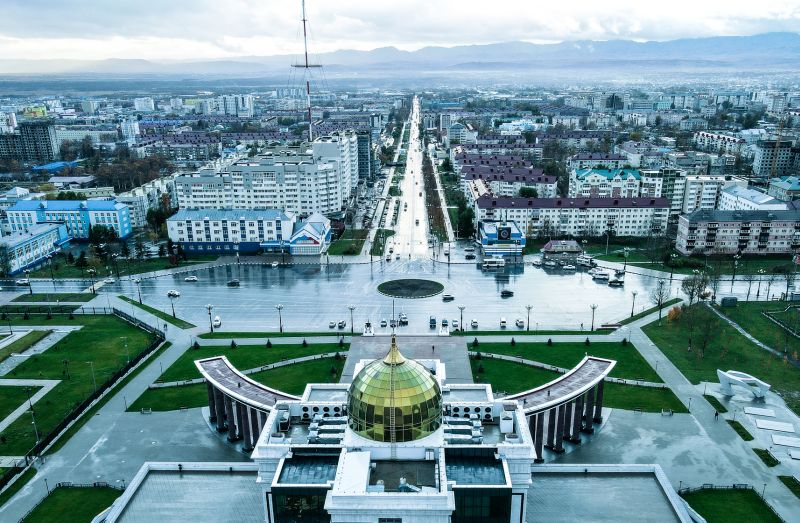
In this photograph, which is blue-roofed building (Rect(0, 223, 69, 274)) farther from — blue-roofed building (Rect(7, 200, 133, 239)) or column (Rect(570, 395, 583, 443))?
column (Rect(570, 395, 583, 443))

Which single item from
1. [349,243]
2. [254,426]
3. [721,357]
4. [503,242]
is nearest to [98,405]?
[254,426]

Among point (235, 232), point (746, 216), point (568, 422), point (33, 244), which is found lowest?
point (568, 422)

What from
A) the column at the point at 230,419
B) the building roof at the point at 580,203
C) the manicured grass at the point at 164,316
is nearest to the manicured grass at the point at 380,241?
the building roof at the point at 580,203

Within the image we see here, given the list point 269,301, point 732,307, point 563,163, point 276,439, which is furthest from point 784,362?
point 563,163

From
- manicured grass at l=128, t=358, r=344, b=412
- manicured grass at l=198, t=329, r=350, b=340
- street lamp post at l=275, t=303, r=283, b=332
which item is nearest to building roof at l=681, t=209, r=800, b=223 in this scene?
manicured grass at l=198, t=329, r=350, b=340

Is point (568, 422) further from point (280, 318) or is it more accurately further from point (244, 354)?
point (280, 318)

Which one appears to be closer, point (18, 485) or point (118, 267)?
point (18, 485)

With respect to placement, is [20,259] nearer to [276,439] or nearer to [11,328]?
[11,328]
